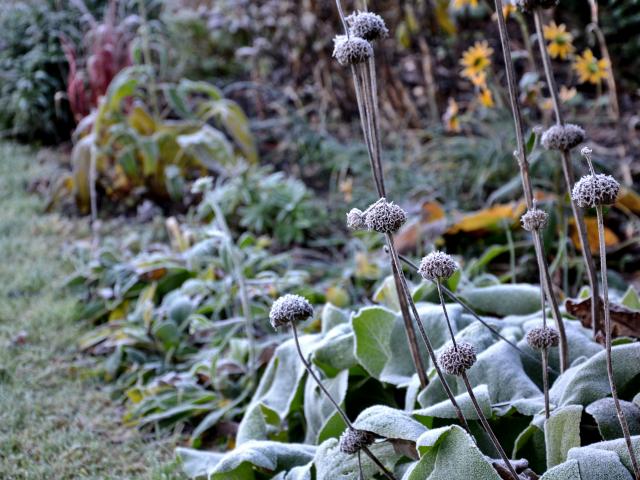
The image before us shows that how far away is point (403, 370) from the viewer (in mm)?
1689

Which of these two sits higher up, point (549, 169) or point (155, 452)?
point (549, 169)

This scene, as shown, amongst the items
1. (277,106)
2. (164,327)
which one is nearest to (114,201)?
(277,106)

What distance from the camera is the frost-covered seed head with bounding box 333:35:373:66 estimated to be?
1186 mm

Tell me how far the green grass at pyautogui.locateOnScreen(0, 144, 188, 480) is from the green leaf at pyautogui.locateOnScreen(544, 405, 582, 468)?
2.97 feet

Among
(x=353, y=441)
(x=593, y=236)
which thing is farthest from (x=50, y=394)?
(x=593, y=236)

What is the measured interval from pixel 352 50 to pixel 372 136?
0.74ft

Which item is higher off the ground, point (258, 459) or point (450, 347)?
point (450, 347)

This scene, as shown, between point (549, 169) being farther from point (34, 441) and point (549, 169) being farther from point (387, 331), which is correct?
point (34, 441)

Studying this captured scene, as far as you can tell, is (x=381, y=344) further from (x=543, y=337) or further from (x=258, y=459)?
(x=543, y=337)

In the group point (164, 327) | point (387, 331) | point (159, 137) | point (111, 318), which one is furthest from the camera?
point (159, 137)

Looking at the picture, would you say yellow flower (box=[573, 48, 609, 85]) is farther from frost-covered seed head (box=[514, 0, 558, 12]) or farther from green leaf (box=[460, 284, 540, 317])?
frost-covered seed head (box=[514, 0, 558, 12])

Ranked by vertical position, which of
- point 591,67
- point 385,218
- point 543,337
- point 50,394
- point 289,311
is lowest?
point 50,394

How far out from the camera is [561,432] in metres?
1.24

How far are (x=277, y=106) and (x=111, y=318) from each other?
2400 mm
